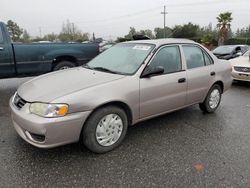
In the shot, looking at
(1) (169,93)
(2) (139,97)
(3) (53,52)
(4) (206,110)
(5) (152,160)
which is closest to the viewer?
(5) (152,160)

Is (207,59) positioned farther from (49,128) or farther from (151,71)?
(49,128)

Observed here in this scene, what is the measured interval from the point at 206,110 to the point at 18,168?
365 centimetres

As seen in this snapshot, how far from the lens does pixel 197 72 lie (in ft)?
14.3

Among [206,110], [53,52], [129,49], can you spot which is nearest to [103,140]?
[129,49]

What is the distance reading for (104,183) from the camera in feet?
8.62

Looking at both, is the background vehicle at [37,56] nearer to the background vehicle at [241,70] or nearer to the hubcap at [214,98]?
the hubcap at [214,98]

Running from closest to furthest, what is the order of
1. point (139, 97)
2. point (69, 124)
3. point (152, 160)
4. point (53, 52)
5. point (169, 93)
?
1. point (69, 124)
2. point (152, 160)
3. point (139, 97)
4. point (169, 93)
5. point (53, 52)

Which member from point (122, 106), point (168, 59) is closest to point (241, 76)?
point (168, 59)

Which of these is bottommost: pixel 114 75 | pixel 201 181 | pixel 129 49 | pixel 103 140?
pixel 201 181

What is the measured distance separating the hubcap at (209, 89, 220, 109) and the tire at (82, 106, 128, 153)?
7.57ft

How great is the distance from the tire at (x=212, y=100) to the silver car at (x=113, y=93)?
0.02 metres

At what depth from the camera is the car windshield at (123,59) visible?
12.1 ft

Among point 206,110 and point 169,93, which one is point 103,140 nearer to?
point 169,93

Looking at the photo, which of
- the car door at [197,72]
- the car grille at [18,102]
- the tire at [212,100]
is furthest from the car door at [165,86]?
the car grille at [18,102]
